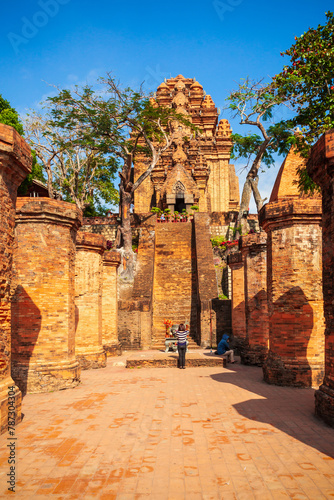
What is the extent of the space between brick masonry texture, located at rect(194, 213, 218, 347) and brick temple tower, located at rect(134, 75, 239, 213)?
26.5ft

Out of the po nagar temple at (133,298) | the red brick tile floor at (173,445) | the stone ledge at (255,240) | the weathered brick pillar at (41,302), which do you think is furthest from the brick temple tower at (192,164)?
the red brick tile floor at (173,445)

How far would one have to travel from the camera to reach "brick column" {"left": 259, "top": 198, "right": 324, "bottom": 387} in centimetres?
866

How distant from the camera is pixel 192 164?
107ft

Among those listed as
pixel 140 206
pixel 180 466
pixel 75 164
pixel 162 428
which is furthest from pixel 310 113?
pixel 140 206

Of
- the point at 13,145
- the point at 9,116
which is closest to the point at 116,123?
the point at 9,116

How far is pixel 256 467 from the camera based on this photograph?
14.4 feet

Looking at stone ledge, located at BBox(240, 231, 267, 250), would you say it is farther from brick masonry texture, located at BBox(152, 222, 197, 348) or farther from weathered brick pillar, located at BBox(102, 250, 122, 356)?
brick masonry texture, located at BBox(152, 222, 197, 348)

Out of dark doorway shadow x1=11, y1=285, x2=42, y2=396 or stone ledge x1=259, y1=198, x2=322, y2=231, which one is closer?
dark doorway shadow x1=11, y1=285, x2=42, y2=396

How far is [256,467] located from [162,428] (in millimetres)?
1759

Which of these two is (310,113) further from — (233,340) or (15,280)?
(15,280)

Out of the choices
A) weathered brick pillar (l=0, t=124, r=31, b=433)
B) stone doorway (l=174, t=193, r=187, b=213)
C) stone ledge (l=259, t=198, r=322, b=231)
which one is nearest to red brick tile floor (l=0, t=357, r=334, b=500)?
weathered brick pillar (l=0, t=124, r=31, b=433)

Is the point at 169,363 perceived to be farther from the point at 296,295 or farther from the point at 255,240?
the point at 296,295

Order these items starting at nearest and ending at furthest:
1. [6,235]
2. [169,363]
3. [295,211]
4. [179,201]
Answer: [6,235] → [295,211] → [169,363] → [179,201]

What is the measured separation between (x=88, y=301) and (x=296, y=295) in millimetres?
5769
